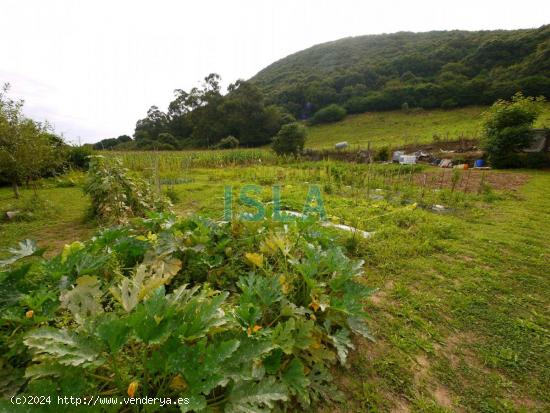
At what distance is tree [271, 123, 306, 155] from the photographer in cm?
1873

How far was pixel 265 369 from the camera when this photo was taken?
1.27m

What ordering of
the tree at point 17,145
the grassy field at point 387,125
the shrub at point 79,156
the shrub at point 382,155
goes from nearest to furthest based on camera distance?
the tree at point 17,145, the shrub at point 79,156, the shrub at point 382,155, the grassy field at point 387,125

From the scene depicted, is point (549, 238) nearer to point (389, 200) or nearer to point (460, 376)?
point (389, 200)

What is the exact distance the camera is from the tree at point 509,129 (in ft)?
37.2

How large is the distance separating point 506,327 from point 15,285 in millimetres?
3382

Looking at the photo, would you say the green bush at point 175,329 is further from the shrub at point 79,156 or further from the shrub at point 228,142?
the shrub at point 228,142

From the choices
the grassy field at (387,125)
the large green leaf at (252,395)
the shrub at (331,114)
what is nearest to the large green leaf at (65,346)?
the large green leaf at (252,395)

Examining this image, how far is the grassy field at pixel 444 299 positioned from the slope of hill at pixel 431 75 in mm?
33679

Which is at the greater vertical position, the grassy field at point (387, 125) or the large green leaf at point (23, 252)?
the grassy field at point (387, 125)

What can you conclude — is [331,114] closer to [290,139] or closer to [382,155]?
[290,139]

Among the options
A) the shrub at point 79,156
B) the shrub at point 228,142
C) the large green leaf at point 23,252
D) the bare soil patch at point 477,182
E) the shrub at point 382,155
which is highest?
the shrub at point 228,142

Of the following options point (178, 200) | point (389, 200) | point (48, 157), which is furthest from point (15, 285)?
point (48, 157)

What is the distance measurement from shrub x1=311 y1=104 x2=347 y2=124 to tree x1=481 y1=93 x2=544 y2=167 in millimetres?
27835

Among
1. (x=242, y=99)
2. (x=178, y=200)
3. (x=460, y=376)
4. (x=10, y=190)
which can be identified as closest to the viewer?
(x=460, y=376)
